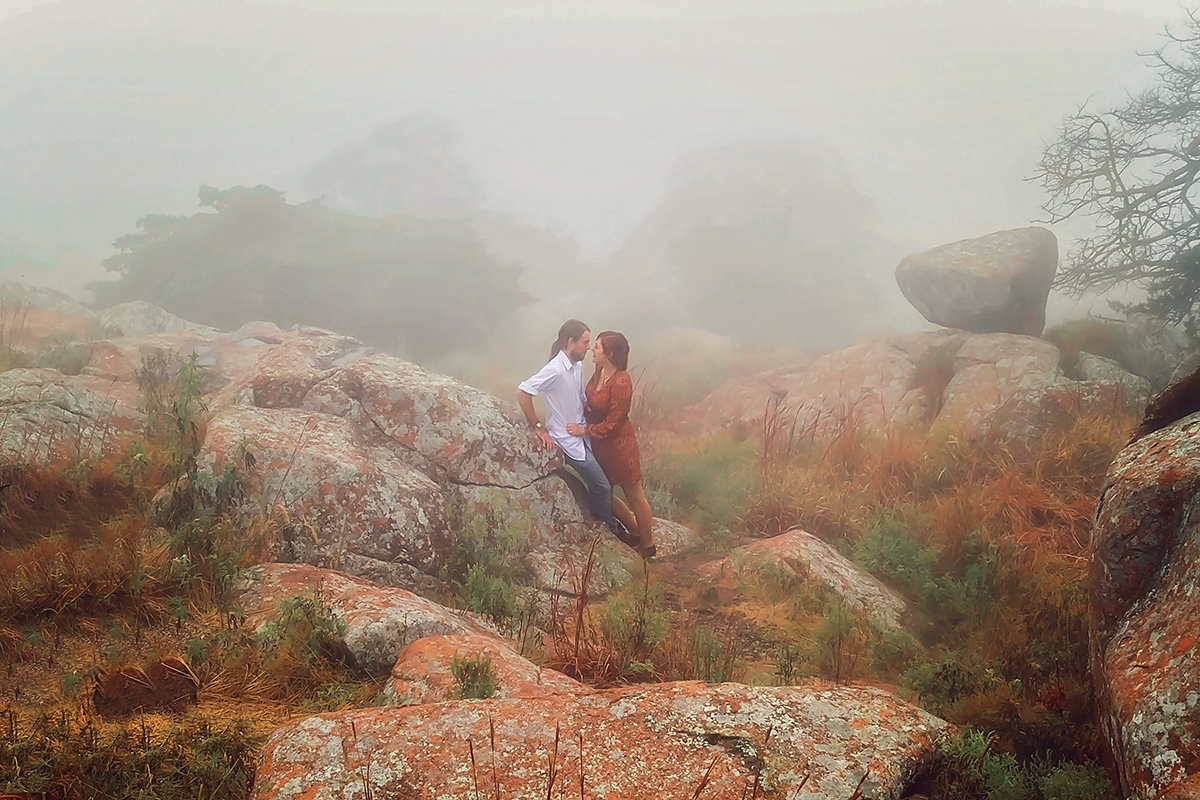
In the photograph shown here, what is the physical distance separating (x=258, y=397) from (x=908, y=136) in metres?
9.64

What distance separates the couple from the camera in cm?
524

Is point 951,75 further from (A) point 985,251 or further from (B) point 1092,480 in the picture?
(B) point 1092,480

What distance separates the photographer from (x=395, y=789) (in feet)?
6.00

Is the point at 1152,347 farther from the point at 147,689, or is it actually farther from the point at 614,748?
the point at 147,689

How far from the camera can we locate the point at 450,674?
275 cm

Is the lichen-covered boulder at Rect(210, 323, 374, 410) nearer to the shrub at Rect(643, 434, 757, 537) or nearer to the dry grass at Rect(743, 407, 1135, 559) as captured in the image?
the shrub at Rect(643, 434, 757, 537)

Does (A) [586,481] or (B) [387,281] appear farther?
(B) [387,281]

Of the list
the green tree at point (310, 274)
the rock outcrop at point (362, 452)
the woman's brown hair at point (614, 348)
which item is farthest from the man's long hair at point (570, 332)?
the green tree at point (310, 274)

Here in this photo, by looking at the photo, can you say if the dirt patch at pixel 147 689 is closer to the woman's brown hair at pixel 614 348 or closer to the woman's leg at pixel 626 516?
the woman's leg at pixel 626 516

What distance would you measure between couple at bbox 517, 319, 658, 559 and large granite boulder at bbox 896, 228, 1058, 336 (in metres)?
5.32

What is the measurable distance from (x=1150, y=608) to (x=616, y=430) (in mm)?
3583

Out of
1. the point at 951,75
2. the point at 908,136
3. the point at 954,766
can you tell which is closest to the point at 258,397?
the point at 954,766

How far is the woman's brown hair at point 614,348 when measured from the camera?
517 cm

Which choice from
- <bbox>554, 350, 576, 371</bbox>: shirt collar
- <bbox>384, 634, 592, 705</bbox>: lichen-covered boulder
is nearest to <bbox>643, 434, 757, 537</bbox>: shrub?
<bbox>554, 350, 576, 371</bbox>: shirt collar
